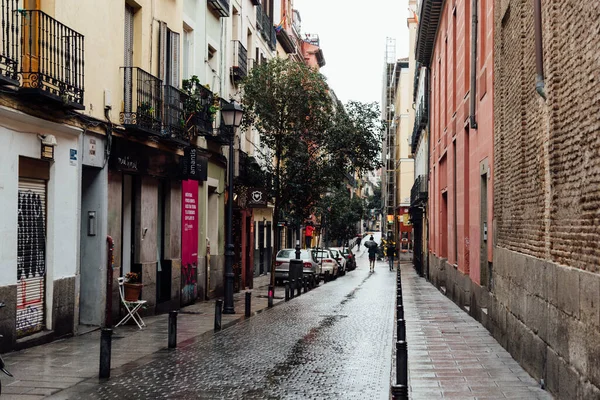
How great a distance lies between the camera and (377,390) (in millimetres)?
9297

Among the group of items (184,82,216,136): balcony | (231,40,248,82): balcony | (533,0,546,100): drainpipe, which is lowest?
(533,0,546,100): drainpipe

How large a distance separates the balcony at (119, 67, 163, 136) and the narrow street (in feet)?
13.3

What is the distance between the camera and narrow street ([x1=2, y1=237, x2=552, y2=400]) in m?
9.01

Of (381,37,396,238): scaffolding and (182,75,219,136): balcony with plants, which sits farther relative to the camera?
(381,37,396,238): scaffolding

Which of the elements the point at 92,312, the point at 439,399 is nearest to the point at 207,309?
the point at 92,312

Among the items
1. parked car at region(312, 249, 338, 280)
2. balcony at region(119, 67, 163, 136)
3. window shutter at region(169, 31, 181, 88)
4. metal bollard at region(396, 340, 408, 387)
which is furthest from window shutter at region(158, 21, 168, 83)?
parked car at region(312, 249, 338, 280)

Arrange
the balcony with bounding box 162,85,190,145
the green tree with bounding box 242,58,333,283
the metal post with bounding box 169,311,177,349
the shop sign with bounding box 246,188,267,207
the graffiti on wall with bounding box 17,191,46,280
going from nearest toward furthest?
the graffiti on wall with bounding box 17,191,46,280
the metal post with bounding box 169,311,177,349
the balcony with bounding box 162,85,190,145
the shop sign with bounding box 246,188,267,207
the green tree with bounding box 242,58,333,283

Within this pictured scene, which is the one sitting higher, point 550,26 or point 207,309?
point 550,26

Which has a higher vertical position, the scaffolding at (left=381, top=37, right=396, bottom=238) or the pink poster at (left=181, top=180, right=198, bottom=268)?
the scaffolding at (left=381, top=37, right=396, bottom=238)

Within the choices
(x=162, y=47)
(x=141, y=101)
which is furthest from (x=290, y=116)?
(x=141, y=101)

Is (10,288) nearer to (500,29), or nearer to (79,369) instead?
(79,369)

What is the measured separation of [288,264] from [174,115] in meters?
16.1

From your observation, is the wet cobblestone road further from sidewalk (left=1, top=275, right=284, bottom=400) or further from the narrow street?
sidewalk (left=1, top=275, right=284, bottom=400)

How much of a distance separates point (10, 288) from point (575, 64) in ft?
26.6
